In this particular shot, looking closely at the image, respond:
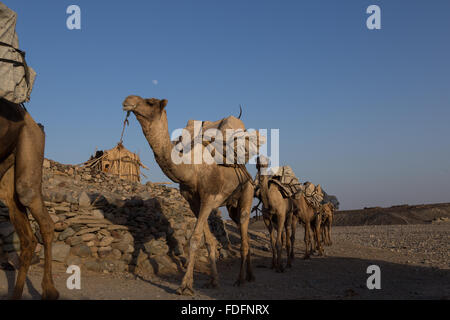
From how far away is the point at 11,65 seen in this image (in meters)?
4.81

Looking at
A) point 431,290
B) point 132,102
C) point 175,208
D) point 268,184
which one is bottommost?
point 431,290

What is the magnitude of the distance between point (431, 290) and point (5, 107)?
796 centimetres

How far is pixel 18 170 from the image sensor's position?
5.27 meters

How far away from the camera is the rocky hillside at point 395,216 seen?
42625mm

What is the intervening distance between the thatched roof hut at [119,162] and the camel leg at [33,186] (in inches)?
678

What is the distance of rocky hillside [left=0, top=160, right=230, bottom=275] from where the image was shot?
911 cm

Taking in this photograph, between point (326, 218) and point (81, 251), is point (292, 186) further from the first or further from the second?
point (326, 218)

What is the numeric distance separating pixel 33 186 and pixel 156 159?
1.87 m

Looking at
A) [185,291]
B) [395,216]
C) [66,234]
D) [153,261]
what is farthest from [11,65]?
[395,216]

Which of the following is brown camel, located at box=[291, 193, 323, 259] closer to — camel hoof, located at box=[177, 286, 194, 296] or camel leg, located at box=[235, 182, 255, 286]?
camel leg, located at box=[235, 182, 255, 286]

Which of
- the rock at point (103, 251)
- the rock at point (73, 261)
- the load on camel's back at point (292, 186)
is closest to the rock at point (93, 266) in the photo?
the rock at point (73, 261)

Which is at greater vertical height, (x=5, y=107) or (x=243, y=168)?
(x=5, y=107)
